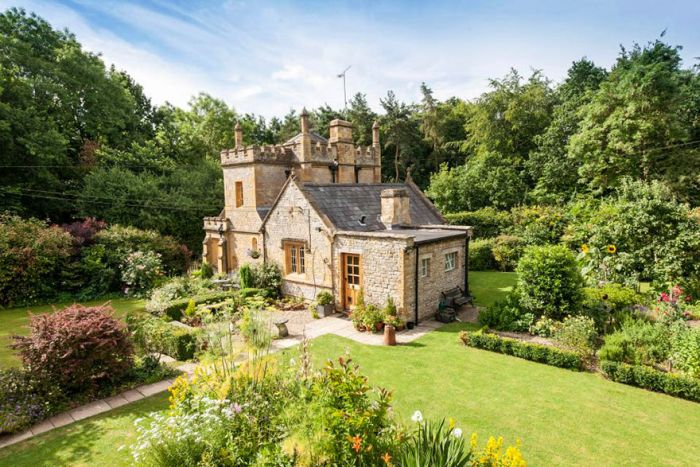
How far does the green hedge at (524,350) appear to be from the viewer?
1062 cm

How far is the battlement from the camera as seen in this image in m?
21.5

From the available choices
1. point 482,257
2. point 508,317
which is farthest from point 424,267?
point 482,257

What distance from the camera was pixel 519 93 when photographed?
37156 millimetres

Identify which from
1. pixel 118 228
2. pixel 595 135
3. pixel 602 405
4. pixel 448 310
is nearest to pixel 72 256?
pixel 118 228

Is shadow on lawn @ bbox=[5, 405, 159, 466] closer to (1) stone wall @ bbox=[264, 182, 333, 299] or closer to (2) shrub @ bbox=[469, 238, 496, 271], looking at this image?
(1) stone wall @ bbox=[264, 182, 333, 299]

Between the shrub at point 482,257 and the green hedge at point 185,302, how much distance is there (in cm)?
1529

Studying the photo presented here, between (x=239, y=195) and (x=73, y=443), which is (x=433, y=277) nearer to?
(x=73, y=443)

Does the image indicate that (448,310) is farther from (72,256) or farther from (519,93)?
(519,93)

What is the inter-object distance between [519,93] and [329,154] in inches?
949

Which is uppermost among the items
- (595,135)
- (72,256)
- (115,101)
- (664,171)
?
(115,101)

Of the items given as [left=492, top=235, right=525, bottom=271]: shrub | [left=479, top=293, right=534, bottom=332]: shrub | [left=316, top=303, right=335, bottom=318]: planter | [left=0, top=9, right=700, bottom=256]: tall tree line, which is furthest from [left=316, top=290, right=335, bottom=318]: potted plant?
[left=0, top=9, right=700, bottom=256]: tall tree line

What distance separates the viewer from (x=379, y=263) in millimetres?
14570

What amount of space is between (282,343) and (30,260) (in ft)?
Answer: 46.9

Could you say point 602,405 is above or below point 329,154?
below
